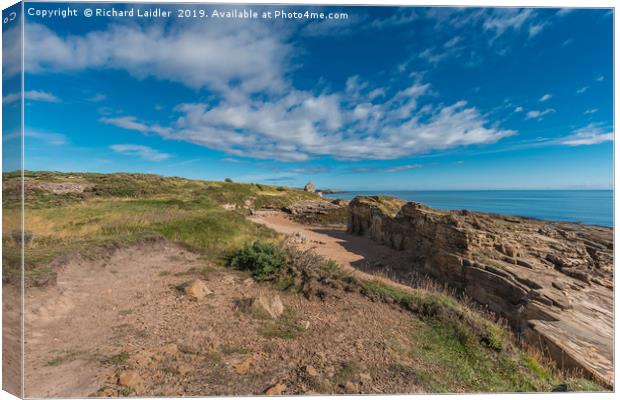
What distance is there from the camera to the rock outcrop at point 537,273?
16.8 feet

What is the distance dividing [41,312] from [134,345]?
2.23 meters

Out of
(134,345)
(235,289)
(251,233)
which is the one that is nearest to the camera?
(134,345)

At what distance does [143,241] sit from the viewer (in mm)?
9398

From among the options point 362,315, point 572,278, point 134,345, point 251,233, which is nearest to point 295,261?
point 362,315

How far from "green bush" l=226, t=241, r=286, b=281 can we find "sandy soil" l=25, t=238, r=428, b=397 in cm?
86

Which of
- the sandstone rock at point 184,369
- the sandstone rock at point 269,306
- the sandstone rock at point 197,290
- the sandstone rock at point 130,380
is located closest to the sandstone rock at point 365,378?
the sandstone rock at point 269,306

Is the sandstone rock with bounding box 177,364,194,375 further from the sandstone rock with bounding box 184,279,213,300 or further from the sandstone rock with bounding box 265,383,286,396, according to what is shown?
the sandstone rock with bounding box 184,279,213,300

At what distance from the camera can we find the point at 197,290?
19.4 feet

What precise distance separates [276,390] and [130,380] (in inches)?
70.9

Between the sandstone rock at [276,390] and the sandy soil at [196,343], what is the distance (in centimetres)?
5

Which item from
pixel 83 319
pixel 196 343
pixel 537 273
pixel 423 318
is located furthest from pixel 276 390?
pixel 537 273

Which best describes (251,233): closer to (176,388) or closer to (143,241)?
(143,241)

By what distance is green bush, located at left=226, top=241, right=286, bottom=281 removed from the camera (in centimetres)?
743

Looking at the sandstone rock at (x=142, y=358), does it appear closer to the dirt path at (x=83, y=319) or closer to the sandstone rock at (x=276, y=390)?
the dirt path at (x=83, y=319)
